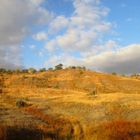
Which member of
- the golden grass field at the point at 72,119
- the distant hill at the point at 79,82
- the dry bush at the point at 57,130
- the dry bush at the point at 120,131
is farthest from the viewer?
the distant hill at the point at 79,82

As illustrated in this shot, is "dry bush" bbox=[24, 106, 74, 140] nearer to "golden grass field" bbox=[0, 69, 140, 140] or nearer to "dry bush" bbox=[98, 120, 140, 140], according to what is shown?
"golden grass field" bbox=[0, 69, 140, 140]

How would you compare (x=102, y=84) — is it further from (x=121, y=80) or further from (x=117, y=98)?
(x=117, y=98)

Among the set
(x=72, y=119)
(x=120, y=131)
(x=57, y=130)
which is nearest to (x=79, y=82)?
(x=72, y=119)

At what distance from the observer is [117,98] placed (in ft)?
157

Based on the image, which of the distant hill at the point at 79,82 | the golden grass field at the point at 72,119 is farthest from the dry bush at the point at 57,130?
the distant hill at the point at 79,82

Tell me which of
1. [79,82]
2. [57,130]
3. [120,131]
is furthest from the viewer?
[79,82]

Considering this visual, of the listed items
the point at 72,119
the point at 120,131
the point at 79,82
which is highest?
the point at 79,82

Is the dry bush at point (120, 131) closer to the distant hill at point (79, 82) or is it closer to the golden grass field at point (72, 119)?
the golden grass field at point (72, 119)

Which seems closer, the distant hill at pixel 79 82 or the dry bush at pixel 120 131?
the dry bush at pixel 120 131

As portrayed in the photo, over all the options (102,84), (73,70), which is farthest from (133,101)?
(73,70)

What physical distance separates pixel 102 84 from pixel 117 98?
3809 cm

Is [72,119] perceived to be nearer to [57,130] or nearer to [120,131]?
[57,130]

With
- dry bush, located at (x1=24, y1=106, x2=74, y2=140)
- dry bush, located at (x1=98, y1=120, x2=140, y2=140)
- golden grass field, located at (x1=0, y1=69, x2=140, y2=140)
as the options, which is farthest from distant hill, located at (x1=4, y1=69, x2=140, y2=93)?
dry bush, located at (x1=98, y1=120, x2=140, y2=140)

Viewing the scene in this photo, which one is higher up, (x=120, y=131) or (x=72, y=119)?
(x=72, y=119)
